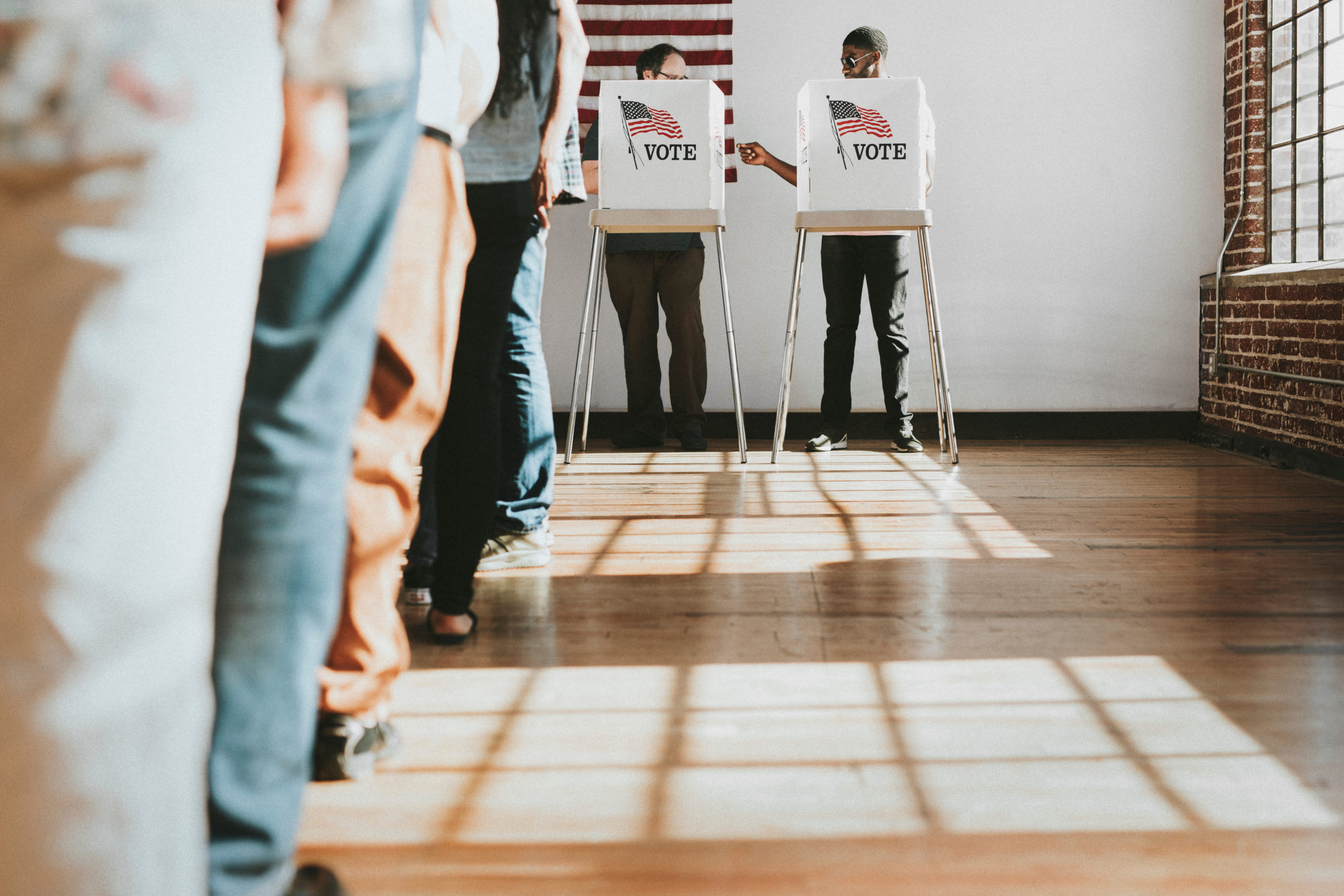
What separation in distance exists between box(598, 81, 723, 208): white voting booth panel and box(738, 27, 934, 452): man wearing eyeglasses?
63 centimetres

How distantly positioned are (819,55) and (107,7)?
4.31 meters

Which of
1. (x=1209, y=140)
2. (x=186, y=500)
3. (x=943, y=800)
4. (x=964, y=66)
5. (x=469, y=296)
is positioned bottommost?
(x=943, y=800)

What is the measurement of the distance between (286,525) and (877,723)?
78 centimetres

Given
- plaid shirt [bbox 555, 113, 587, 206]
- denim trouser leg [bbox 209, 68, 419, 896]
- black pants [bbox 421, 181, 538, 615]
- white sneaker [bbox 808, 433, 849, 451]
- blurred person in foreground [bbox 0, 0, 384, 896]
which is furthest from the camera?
white sneaker [bbox 808, 433, 849, 451]

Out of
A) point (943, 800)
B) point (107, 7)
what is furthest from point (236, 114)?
point (943, 800)

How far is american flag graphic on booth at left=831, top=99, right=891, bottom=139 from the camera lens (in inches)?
141

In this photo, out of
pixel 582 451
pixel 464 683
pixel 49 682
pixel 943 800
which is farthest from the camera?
pixel 582 451

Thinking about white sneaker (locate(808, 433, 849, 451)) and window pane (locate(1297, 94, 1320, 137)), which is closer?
window pane (locate(1297, 94, 1320, 137))

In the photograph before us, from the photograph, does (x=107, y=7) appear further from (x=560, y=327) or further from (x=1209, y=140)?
(x=1209, y=140)

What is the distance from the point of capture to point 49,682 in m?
0.62

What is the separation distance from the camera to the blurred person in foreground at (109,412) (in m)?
0.62

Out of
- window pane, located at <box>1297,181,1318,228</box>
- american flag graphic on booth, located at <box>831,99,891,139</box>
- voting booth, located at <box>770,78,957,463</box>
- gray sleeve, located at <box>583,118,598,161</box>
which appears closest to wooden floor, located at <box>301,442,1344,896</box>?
voting booth, located at <box>770,78,957,463</box>

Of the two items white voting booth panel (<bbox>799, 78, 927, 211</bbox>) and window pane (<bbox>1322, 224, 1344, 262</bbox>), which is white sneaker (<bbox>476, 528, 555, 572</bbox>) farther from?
window pane (<bbox>1322, 224, 1344, 262</bbox>)

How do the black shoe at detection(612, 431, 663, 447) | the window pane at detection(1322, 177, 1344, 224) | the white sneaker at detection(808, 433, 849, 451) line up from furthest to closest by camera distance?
the black shoe at detection(612, 431, 663, 447), the white sneaker at detection(808, 433, 849, 451), the window pane at detection(1322, 177, 1344, 224)
